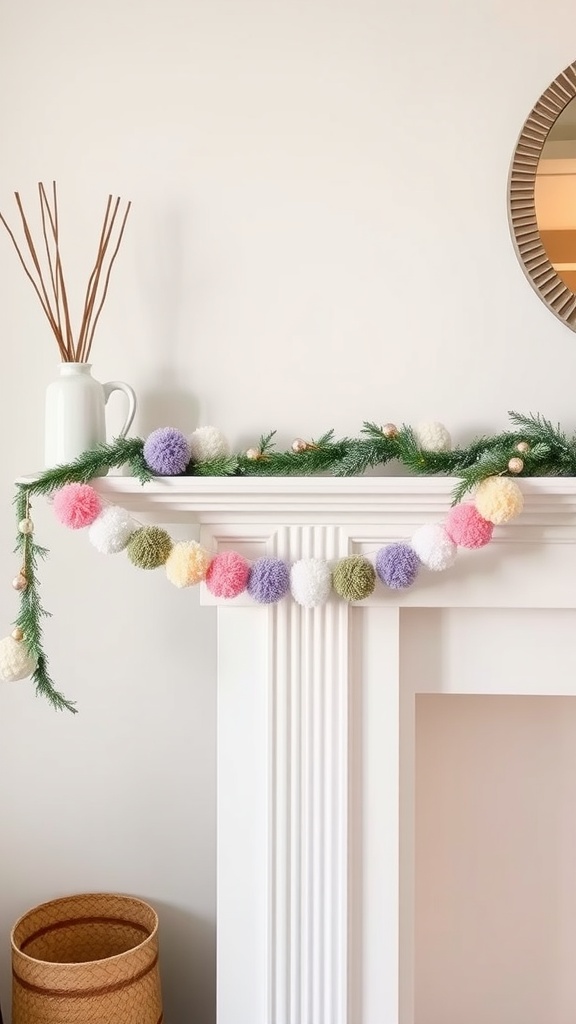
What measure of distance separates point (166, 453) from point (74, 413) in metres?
0.16

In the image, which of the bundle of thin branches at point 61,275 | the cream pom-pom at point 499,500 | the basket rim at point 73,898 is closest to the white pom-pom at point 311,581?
the cream pom-pom at point 499,500

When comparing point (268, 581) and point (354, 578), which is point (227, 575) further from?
point (354, 578)

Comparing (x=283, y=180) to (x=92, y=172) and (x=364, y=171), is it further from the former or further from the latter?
(x=92, y=172)

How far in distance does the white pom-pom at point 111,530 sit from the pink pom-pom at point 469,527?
1.56 feet

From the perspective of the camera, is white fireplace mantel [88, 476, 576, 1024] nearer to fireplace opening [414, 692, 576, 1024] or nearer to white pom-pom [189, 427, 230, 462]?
white pom-pom [189, 427, 230, 462]

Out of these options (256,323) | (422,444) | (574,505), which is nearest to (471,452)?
(422,444)

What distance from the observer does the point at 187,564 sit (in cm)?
134

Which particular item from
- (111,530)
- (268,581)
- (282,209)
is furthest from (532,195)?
(111,530)

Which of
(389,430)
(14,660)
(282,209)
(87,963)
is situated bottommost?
(87,963)

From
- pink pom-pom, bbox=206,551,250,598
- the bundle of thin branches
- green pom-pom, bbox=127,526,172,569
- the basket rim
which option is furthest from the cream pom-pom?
the basket rim

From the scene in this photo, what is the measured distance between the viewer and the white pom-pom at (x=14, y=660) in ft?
4.50

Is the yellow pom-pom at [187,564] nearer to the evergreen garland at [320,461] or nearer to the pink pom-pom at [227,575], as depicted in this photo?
the pink pom-pom at [227,575]

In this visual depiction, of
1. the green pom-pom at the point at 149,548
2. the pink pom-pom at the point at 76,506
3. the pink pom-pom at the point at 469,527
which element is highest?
the pink pom-pom at the point at 76,506

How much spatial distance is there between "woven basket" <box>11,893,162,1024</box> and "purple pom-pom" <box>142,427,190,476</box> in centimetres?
77
